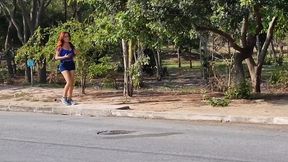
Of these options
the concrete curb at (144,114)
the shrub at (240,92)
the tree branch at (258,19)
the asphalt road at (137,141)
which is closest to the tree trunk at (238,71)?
the shrub at (240,92)

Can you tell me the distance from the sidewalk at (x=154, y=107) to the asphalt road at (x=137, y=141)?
52 cm

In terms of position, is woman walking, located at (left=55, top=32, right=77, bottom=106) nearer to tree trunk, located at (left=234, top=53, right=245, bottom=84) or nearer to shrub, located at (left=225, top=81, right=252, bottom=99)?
shrub, located at (left=225, top=81, right=252, bottom=99)

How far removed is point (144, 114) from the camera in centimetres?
1430

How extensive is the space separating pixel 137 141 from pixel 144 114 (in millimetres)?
4071

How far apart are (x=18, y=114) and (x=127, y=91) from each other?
3.78 metres

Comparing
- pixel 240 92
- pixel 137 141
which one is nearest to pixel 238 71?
pixel 240 92

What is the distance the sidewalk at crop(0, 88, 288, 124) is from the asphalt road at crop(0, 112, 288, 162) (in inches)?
20.6

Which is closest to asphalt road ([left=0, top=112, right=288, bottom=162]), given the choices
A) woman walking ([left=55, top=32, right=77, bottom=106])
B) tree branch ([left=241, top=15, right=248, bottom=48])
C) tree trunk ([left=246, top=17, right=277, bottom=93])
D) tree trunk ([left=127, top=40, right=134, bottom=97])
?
woman walking ([left=55, top=32, right=77, bottom=106])

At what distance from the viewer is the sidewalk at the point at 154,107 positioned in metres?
13.1

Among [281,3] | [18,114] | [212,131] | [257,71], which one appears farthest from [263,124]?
[18,114]

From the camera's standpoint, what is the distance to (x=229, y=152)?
8.88 meters

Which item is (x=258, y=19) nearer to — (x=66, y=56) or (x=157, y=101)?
(x=157, y=101)

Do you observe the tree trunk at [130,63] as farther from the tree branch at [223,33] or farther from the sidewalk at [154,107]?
the tree branch at [223,33]

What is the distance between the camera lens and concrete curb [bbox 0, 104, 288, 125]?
12.6 metres
